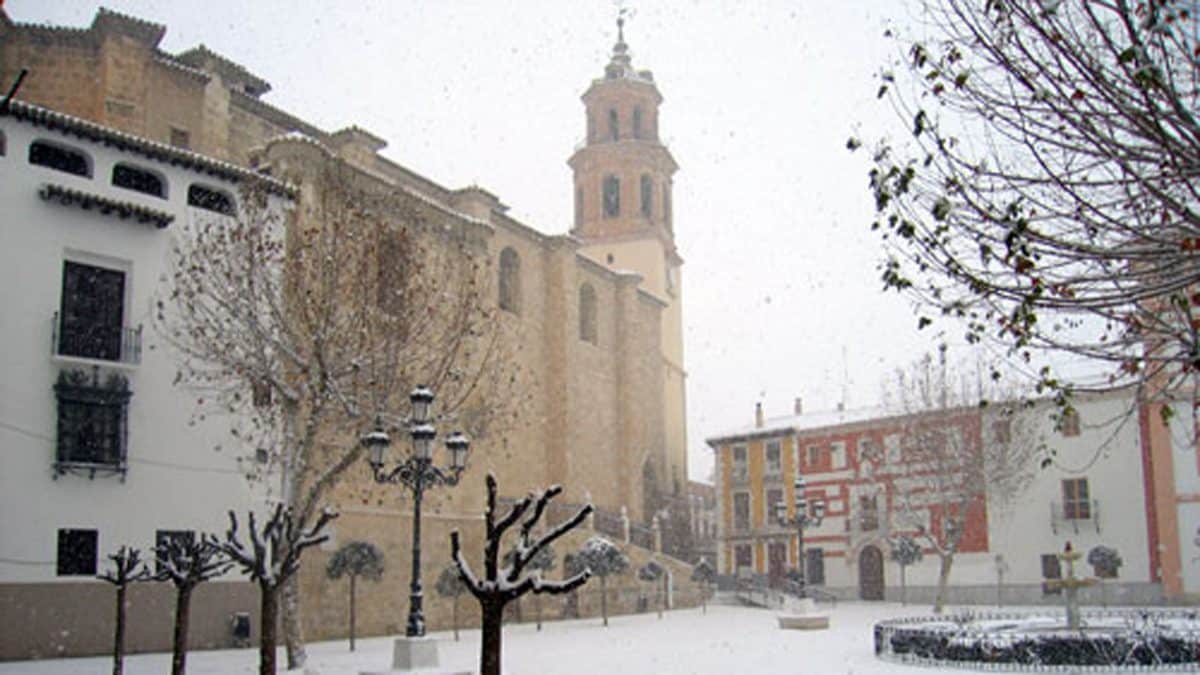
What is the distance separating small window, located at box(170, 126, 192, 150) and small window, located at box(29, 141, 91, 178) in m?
5.18

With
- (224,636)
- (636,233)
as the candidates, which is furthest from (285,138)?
(636,233)

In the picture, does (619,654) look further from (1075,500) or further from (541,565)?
(1075,500)

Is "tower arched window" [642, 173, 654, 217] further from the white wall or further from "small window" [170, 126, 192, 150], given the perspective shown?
the white wall

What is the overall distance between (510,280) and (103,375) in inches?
685

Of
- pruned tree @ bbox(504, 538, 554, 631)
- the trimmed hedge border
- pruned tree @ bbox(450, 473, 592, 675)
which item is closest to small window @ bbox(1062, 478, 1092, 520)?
pruned tree @ bbox(504, 538, 554, 631)

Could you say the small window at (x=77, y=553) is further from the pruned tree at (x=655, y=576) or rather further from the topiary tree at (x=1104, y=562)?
the topiary tree at (x=1104, y=562)

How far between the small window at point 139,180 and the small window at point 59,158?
59 cm

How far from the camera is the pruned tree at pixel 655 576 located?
33.6 meters

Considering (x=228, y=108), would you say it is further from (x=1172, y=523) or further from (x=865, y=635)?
(x=1172, y=523)

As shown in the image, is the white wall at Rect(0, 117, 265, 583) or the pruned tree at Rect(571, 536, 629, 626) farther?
the pruned tree at Rect(571, 536, 629, 626)

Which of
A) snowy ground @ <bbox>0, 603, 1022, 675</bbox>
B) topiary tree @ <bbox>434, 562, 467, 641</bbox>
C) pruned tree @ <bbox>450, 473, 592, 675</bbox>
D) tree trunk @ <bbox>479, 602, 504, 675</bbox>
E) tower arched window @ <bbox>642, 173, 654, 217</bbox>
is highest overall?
tower arched window @ <bbox>642, 173, 654, 217</bbox>

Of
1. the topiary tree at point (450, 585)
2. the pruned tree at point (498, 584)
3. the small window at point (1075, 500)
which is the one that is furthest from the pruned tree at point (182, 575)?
the small window at point (1075, 500)

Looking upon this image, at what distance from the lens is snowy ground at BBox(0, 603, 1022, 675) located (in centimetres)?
1588

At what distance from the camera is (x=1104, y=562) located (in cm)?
3303
